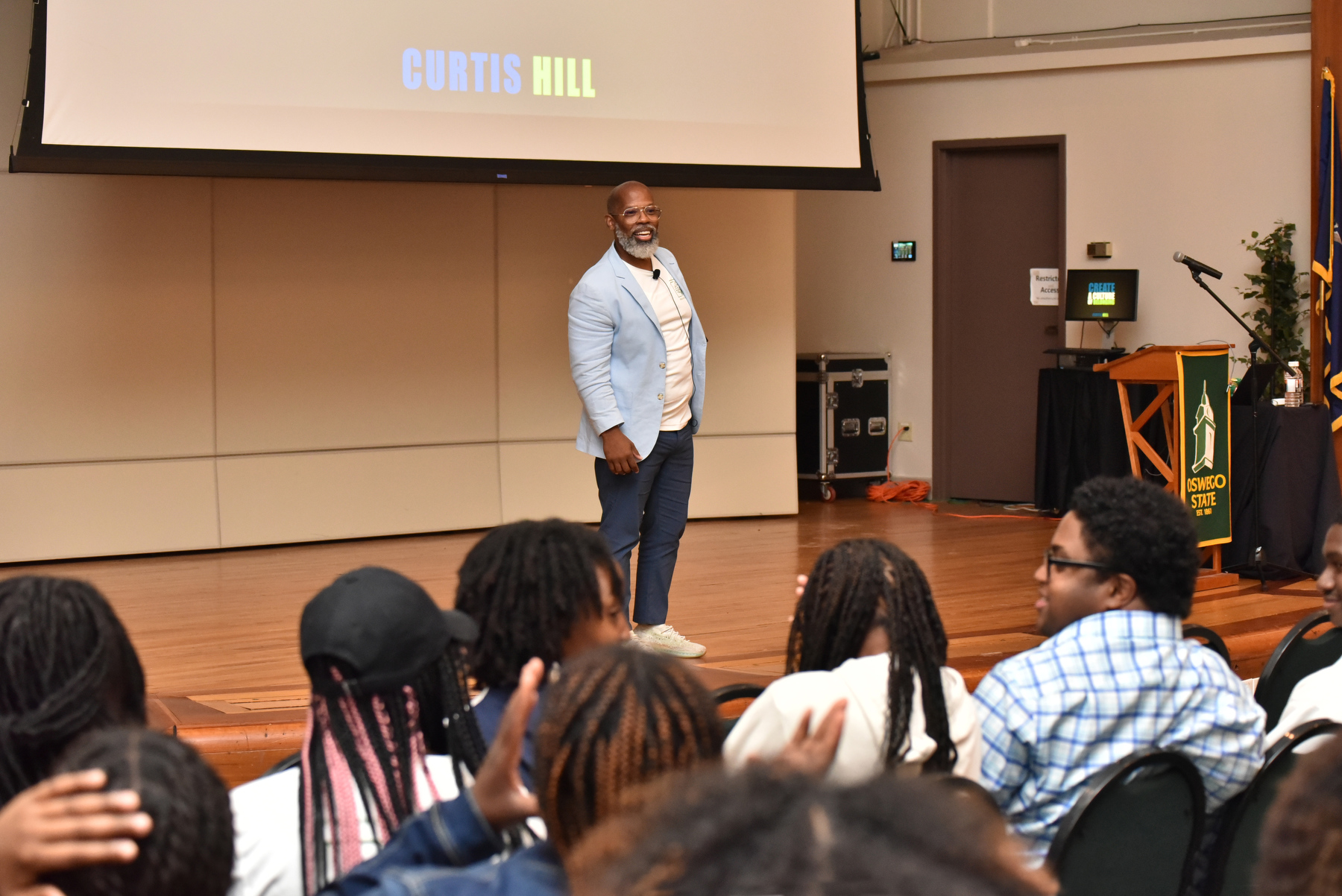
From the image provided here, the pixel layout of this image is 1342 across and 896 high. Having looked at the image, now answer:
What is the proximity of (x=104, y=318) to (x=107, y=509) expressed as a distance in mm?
817

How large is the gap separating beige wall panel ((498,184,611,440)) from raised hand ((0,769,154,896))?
208 inches

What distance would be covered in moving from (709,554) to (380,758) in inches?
167

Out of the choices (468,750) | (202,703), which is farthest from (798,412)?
(468,750)

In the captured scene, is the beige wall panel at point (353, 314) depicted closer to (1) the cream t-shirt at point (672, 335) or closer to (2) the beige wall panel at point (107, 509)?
(2) the beige wall panel at point (107, 509)

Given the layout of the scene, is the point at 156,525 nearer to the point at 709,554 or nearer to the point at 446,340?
the point at 446,340

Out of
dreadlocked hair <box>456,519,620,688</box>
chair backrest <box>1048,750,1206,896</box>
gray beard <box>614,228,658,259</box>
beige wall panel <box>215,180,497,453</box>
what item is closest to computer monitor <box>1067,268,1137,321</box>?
beige wall panel <box>215,180,497,453</box>

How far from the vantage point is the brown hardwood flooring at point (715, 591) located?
3924mm

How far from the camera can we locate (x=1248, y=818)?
80.2 inches

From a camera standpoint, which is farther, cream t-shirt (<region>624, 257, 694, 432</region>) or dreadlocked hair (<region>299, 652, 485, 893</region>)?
cream t-shirt (<region>624, 257, 694, 432</region>)

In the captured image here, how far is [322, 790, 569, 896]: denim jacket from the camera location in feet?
3.27

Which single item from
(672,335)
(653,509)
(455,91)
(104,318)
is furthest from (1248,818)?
(104,318)

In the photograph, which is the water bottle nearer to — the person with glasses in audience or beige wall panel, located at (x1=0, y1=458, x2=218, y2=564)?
the person with glasses in audience

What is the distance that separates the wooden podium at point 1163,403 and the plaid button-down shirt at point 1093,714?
2.81 metres

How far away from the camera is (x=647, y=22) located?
18.5ft
